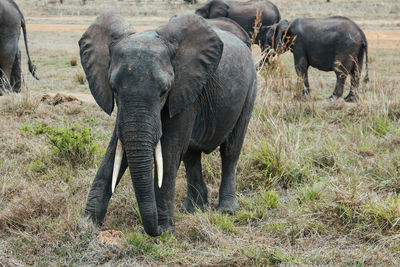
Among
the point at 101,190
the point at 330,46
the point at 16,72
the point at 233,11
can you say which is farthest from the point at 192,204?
the point at 233,11

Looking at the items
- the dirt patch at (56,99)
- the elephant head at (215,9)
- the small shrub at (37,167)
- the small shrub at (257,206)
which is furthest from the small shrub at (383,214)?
the elephant head at (215,9)

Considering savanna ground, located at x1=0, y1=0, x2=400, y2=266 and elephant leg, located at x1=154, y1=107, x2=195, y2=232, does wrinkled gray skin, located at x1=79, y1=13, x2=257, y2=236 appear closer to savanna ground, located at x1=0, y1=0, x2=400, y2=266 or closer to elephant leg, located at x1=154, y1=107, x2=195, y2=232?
elephant leg, located at x1=154, y1=107, x2=195, y2=232

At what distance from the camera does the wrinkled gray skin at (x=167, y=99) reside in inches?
132

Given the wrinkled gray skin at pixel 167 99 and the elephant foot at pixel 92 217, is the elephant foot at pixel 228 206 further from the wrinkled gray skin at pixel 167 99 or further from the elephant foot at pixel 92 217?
the elephant foot at pixel 92 217

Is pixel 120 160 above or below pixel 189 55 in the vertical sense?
below

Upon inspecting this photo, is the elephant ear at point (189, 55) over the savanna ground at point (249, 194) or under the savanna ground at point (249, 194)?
over

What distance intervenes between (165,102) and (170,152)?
407 millimetres

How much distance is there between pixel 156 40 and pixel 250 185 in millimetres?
2341

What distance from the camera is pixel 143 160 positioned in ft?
11.1

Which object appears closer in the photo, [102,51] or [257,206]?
[102,51]

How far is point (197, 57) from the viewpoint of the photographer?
3.89 m

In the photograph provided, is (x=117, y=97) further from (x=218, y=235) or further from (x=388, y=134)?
(x=388, y=134)

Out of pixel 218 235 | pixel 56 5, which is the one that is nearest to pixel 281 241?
pixel 218 235

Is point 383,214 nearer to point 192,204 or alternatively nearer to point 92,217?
point 192,204
